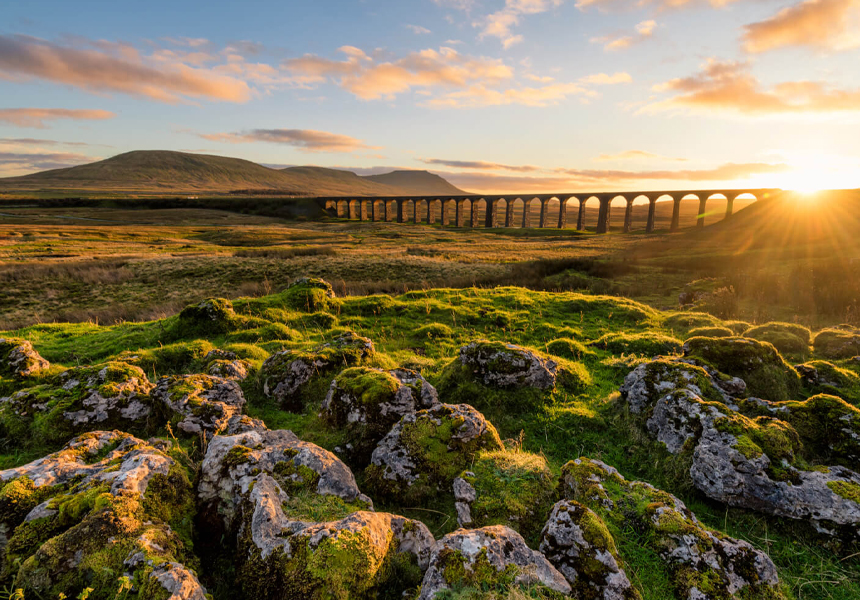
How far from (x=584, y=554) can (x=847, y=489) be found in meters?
4.25

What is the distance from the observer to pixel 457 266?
3728 centimetres

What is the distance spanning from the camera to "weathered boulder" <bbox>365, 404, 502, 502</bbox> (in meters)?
5.89

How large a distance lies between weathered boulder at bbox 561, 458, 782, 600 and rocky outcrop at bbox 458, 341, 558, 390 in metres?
3.96

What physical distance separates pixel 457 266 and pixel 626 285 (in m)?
14.8

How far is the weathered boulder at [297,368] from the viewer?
29.4 feet

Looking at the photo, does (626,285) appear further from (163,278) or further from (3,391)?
(163,278)

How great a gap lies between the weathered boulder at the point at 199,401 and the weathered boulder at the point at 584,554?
5.71m

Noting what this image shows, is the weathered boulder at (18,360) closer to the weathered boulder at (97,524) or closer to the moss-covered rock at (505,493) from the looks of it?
the weathered boulder at (97,524)

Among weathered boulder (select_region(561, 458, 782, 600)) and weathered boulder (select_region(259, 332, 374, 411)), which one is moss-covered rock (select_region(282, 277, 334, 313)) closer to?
weathered boulder (select_region(259, 332, 374, 411))

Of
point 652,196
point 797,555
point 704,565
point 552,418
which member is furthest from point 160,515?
point 652,196

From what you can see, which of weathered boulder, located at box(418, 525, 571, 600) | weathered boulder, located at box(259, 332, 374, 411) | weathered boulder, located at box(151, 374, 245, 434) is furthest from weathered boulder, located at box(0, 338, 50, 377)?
weathered boulder, located at box(418, 525, 571, 600)

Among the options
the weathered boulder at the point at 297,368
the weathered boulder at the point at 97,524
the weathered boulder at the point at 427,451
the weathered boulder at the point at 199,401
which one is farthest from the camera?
the weathered boulder at the point at 297,368

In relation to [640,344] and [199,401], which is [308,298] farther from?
[640,344]

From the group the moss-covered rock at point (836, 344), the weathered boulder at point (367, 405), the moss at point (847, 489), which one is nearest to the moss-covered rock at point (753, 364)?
the moss-covered rock at point (836, 344)
